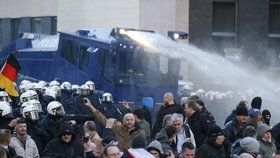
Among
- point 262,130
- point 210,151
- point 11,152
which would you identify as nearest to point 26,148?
point 11,152

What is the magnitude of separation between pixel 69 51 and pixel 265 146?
13.2 metres

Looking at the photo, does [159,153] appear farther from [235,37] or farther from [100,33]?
[235,37]

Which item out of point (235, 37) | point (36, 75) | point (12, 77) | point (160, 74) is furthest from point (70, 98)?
point (235, 37)

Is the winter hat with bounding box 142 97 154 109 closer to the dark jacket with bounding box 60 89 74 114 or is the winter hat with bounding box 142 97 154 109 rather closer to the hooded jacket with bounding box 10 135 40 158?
the dark jacket with bounding box 60 89 74 114

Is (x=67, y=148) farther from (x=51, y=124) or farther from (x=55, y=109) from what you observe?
(x=55, y=109)

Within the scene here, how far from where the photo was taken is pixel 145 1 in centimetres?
3878

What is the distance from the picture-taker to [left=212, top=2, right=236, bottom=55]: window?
4116 centimetres

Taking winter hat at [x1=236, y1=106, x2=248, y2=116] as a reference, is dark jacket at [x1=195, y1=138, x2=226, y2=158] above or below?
below

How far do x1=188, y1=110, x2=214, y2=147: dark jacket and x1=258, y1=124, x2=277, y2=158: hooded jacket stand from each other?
126 centimetres

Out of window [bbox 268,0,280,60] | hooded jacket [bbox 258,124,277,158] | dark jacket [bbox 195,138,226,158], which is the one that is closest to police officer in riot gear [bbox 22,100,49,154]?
dark jacket [bbox 195,138,226,158]

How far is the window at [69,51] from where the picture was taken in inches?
1103

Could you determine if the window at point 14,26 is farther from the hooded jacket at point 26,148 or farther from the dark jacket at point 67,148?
the dark jacket at point 67,148

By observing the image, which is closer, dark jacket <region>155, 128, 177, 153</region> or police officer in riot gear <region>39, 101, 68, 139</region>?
dark jacket <region>155, 128, 177, 153</region>

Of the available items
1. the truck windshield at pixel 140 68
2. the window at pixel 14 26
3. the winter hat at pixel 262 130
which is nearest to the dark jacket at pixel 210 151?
→ the winter hat at pixel 262 130
